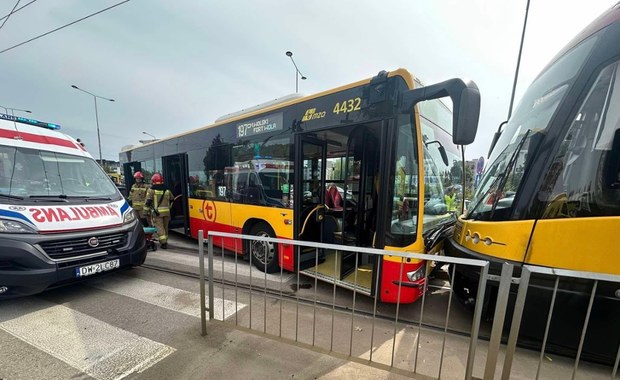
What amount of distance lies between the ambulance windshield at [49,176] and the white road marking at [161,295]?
4.73ft

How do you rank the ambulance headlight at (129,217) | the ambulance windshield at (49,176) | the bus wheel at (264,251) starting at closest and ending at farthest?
the ambulance windshield at (49,176) < the ambulance headlight at (129,217) < the bus wheel at (264,251)

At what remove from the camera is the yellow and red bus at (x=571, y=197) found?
205 cm

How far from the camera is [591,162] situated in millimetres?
2105

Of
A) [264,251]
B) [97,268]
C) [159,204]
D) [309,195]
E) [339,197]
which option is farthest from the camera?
[159,204]

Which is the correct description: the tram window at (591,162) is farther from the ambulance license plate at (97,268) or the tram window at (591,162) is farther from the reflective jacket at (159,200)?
the reflective jacket at (159,200)

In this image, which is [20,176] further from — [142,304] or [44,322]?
[142,304]

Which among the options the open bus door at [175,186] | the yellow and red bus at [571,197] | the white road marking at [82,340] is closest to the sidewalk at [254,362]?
the white road marking at [82,340]

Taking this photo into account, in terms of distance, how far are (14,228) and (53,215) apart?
1.20ft

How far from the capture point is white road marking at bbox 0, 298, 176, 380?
7.39ft

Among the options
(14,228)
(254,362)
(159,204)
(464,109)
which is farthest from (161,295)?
(464,109)

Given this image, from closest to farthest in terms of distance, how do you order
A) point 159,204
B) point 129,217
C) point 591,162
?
1. point 591,162
2. point 129,217
3. point 159,204

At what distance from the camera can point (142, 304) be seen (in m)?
3.38

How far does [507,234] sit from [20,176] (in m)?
6.28

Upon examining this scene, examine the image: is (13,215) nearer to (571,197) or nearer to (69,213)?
(69,213)
